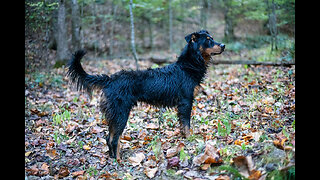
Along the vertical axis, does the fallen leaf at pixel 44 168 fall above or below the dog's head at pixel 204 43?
below

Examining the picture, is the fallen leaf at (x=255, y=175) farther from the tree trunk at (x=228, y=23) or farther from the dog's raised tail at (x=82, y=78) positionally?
the tree trunk at (x=228, y=23)

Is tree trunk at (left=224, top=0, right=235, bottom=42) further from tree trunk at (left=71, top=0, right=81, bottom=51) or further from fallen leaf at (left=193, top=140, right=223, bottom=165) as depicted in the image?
fallen leaf at (left=193, top=140, right=223, bottom=165)

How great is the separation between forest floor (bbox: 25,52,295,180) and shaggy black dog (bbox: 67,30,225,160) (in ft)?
1.28

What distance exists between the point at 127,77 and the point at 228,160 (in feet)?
7.65

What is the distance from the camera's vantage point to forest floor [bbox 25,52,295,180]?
347cm

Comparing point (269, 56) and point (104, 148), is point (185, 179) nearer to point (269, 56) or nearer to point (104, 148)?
point (104, 148)

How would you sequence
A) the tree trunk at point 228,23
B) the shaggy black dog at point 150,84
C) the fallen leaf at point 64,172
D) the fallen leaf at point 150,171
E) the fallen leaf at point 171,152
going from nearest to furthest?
the fallen leaf at point 150,171, the fallen leaf at point 64,172, the fallen leaf at point 171,152, the shaggy black dog at point 150,84, the tree trunk at point 228,23

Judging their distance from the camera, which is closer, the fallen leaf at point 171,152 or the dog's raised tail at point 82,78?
the fallen leaf at point 171,152

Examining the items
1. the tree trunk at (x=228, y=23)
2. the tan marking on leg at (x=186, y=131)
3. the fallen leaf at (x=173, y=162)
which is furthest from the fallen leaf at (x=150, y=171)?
the tree trunk at (x=228, y=23)

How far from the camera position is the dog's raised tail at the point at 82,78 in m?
4.30

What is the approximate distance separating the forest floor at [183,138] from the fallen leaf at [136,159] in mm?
18

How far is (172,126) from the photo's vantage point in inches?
227

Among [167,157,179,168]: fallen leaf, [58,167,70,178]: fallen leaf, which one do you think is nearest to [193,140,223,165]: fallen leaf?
[167,157,179,168]: fallen leaf
